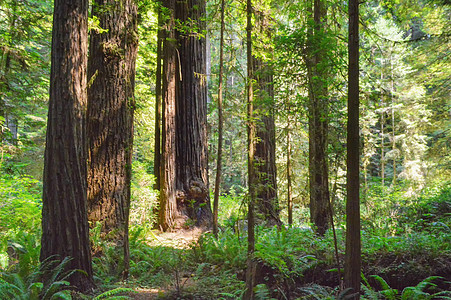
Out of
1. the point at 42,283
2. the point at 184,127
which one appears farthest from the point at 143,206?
the point at 42,283

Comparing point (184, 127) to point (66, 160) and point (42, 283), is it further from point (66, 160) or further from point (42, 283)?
point (42, 283)

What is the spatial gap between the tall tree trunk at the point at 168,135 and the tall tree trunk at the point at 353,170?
5.16m

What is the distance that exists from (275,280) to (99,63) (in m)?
5.39

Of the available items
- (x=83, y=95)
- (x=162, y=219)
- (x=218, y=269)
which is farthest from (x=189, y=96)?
(x=218, y=269)

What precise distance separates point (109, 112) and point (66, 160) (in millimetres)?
2448

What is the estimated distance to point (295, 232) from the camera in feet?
21.9

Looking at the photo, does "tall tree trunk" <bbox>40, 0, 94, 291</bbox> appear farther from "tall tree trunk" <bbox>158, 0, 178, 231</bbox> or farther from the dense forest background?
"tall tree trunk" <bbox>158, 0, 178, 231</bbox>

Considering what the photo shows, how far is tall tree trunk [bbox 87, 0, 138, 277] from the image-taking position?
6.31 metres

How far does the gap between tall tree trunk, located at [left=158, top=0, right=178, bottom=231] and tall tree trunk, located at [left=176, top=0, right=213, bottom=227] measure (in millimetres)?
196

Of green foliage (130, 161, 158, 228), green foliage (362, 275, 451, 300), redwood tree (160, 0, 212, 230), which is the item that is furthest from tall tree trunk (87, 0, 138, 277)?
green foliage (362, 275, 451, 300)

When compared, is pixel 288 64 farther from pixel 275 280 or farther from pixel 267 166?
pixel 267 166

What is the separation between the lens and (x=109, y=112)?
646cm

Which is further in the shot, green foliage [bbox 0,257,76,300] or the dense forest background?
the dense forest background

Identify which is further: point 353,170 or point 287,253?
point 287,253
